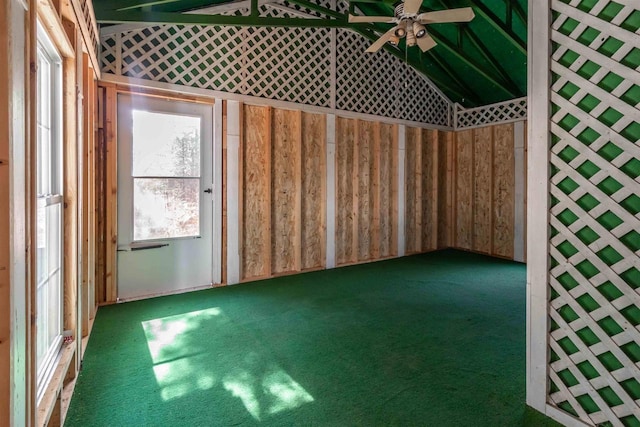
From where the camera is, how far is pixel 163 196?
3479 millimetres

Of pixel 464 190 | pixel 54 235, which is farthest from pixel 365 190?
pixel 54 235

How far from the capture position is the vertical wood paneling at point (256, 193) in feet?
13.0

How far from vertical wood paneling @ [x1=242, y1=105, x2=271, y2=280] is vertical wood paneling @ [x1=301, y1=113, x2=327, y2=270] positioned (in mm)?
539

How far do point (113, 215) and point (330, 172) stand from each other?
2535 millimetres

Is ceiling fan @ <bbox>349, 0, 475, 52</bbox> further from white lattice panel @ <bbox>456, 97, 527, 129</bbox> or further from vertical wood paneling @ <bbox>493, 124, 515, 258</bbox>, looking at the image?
vertical wood paneling @ <bbox>493, 124, 515, 258</bbox>

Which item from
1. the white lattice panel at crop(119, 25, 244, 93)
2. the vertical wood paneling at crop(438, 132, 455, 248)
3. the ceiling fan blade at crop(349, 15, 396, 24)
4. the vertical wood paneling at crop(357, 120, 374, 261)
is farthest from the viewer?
the vertical wood paneling at crop(438, 132, 455, 248)

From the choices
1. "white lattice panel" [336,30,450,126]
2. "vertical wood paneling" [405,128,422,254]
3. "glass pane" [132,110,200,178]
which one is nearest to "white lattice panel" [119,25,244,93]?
"glass pane" [132,110,200,178]

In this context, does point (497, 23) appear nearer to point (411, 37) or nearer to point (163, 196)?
point (411, 37)

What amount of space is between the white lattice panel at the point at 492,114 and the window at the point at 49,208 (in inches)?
213

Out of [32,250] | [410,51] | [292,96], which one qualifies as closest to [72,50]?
[32,250]

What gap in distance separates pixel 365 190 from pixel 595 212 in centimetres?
368

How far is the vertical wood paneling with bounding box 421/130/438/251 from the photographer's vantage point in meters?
5.71

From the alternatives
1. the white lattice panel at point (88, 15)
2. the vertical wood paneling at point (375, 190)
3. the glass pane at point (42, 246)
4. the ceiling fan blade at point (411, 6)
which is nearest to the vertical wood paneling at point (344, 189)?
the vertical wood paneling at point (375, 190)

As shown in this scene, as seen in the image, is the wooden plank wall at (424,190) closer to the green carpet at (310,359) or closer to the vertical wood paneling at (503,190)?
the vertical wood paneling at (503,190)
